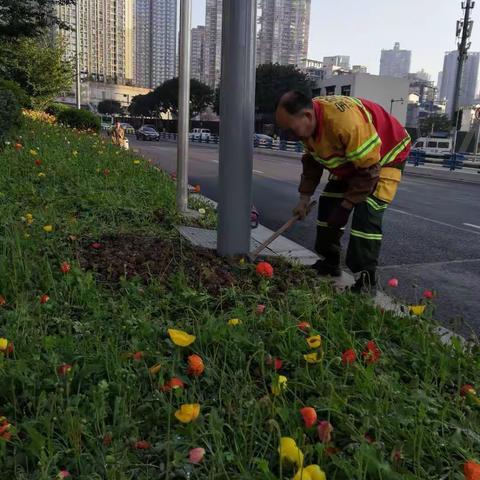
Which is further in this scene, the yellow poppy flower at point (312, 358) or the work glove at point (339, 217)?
the work glove at point (339, 217)

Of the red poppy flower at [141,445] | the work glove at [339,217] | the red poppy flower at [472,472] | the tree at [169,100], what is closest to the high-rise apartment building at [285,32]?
the tree at [169,100]

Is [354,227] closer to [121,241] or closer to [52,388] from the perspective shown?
[121,241]

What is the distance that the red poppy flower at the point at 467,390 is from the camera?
212 centimetres

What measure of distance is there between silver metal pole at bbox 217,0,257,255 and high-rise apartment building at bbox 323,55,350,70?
12208 cm

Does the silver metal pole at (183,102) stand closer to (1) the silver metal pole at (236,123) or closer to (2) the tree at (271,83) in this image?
(1) the silver metal pole at (236,123)

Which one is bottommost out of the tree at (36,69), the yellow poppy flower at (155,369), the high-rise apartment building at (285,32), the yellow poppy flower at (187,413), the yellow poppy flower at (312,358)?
the yellow poppy flower at (155,369)

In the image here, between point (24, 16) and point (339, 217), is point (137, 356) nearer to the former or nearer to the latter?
point (339, 217)

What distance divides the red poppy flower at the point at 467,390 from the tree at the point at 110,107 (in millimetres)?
109685

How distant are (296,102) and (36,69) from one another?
2413 centimetres

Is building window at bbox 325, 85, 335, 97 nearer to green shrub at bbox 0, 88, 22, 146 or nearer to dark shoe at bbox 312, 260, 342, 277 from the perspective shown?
green shrub at bbox 0, 88, 22, 146

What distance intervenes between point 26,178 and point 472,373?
5.67m

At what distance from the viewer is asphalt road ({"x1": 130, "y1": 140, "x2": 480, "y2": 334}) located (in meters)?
4.23

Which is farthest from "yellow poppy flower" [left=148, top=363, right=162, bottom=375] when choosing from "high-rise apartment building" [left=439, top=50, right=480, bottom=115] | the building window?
"high-rise apartment building" [left=439, top=50, right=480, bottom=115]

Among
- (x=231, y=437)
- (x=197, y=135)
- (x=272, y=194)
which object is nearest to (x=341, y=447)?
(x=231, y=437)
